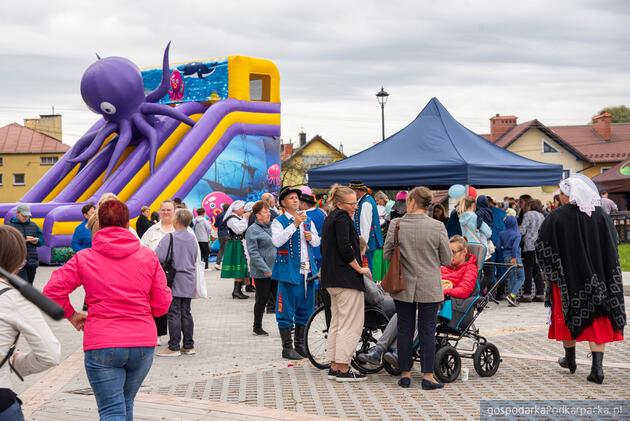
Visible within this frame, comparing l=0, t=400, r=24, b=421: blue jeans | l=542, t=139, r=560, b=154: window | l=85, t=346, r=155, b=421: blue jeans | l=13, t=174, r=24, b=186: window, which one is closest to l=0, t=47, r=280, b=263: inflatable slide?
l=85, t=346, r=155, b=421: blue jeans

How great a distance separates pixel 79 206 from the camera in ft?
67.7

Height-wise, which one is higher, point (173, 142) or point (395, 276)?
point (173, 142)

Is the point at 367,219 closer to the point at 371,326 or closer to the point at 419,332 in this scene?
the point at 371,326

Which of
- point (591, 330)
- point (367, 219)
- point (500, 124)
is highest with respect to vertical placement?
point (500, 124)

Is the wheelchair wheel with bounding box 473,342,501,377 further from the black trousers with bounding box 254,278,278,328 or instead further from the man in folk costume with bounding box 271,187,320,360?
the black trousers with bounding box 254,278,278,328

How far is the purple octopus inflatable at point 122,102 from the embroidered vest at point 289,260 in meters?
13.8

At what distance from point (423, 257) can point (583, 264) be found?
4.73 feet

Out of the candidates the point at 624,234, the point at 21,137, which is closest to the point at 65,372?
the point at 624,234

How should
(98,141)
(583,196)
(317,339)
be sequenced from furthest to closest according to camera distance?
1. (98,141)
2. (317,339)
3. (583,196)

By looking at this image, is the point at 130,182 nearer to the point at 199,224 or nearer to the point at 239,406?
the point at 199,224

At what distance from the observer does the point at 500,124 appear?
59.8 metres

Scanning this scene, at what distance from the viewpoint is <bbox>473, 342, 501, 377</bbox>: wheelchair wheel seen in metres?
7.04

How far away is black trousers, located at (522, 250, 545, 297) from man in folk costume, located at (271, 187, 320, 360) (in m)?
6.07

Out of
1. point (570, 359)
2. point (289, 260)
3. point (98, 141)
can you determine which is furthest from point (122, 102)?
point (570, 359)
